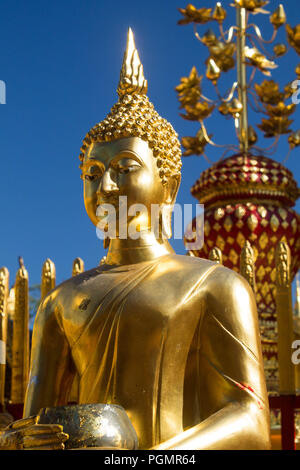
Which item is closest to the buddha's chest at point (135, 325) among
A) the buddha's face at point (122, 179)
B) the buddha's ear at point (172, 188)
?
the buddha's face at point (122, 179)

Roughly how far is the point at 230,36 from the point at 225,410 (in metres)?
5.70

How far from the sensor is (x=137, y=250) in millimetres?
2406

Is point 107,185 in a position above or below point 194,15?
below

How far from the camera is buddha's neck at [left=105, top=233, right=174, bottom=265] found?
94.6 inches

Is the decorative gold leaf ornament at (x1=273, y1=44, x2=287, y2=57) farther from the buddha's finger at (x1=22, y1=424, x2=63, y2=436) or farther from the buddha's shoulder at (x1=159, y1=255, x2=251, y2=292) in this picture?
the buddha's finger at (x1=22, y1=424, x2=63, y2=436)

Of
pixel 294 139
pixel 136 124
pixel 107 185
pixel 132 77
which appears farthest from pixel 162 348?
pixel 294 139

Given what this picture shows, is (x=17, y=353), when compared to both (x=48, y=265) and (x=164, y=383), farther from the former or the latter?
(x=164, y=383)

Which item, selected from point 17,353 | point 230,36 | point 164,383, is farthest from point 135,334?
point 230,36

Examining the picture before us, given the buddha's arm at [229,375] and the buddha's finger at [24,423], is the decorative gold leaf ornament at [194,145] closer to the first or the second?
the buddha's arm at [229,375]

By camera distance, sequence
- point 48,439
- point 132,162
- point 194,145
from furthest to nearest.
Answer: point 194,145
point 132,162
point 48,439

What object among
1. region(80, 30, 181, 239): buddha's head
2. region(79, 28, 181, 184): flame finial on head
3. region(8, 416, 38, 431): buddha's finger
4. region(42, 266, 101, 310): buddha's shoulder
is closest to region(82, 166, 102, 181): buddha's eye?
region(80, 30, 181, 239): buddha's head

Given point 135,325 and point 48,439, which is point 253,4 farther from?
point 48,439

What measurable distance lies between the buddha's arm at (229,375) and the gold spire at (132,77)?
Answer: 2.77ft

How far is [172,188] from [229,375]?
77cm
